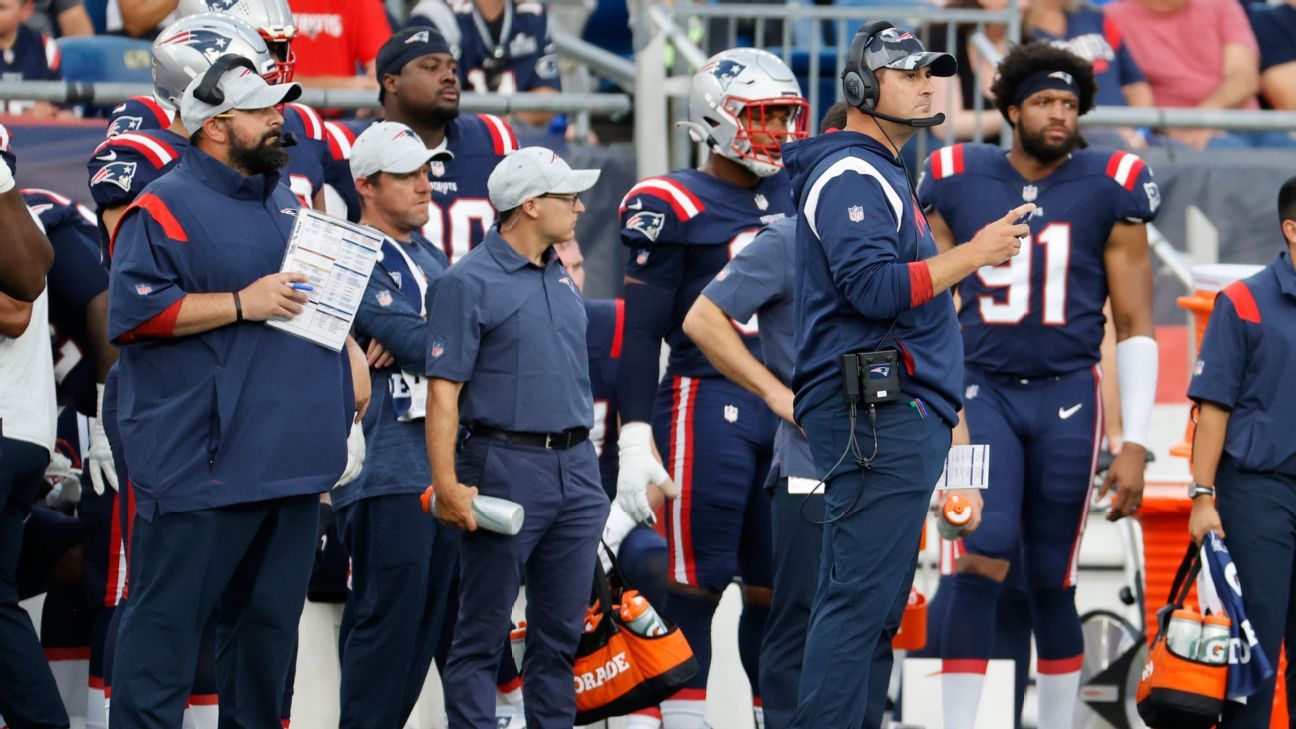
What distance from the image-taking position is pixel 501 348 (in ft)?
17.4

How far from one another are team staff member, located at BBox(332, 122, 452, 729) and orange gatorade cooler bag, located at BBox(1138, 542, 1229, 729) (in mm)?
1970

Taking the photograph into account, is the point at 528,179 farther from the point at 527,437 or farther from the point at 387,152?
the point at 527,437

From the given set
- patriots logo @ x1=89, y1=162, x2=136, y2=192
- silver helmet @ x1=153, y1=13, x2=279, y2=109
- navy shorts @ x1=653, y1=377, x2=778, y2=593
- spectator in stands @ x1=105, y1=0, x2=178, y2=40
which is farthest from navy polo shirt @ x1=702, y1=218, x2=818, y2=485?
spectator in stands @ x1=105, y1=0, x2=178, y2=40

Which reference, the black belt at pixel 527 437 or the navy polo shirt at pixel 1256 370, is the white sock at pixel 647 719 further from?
the navy polo shirt at pixel 1256 370

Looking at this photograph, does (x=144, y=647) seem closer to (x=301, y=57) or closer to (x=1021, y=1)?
(x=301, y=57)

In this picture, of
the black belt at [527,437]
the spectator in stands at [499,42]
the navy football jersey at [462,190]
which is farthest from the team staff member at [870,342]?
the spectator in stands at [499,42]

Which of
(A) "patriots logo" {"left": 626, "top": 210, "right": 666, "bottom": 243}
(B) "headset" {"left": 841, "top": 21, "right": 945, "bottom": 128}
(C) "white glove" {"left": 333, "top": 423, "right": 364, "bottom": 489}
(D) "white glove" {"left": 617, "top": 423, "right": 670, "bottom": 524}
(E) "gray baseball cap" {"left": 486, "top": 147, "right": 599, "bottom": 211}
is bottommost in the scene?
(D) "white glove" {"left": 617, "top": 423, "right": 670, "bottom": 524}

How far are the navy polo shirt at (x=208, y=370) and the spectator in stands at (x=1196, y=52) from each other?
5.90 m

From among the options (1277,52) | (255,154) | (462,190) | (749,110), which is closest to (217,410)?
(255,154)

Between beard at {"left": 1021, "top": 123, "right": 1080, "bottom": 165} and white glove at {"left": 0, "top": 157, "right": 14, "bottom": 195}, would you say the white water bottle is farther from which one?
beard at {"left": 1021, "top": 123, "right": 1080, "bottom": 165}

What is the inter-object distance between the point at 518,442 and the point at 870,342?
105 centimetres

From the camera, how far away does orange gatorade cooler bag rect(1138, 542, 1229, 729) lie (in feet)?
18.2

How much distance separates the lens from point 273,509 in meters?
4.70

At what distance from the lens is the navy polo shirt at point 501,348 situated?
5.25m
